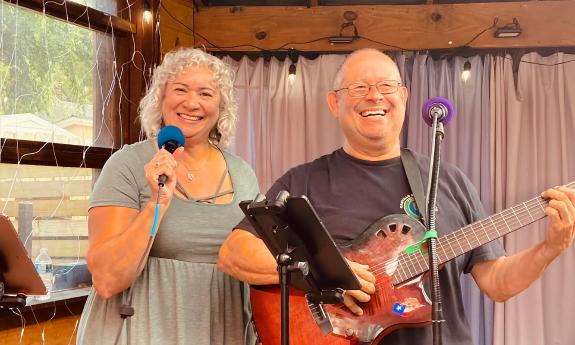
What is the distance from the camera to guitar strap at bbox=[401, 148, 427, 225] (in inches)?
73.5

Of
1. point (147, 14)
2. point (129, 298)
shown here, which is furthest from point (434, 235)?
point (147, 14)

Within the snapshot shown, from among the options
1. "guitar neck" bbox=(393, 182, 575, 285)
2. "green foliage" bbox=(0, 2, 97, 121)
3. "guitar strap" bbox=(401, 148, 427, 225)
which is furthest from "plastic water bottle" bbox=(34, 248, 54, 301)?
"guitar neck" bbox=(393, 182, 575, 285)

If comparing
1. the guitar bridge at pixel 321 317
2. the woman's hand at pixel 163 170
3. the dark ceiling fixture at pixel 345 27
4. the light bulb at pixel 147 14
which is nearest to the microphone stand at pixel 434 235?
the guitar bridge at pixel 321 317

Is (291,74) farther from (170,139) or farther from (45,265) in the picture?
(170,139)

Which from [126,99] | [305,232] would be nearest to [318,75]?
[126,99]

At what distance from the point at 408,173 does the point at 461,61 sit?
2304 mm

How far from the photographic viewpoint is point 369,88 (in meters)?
1.97

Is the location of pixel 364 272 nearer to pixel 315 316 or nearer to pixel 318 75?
pixel 315 316

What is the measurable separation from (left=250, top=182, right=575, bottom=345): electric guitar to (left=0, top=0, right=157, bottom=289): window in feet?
5.00

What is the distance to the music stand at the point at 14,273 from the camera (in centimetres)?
177

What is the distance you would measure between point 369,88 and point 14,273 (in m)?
1.19

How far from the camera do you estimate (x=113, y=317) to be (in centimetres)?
182

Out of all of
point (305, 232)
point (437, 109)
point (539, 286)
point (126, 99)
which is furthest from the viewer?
point (539, 286)

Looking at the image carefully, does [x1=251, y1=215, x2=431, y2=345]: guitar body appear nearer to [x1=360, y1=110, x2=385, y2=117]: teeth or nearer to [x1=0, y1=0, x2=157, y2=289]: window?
[x1=360, y1=110, x2=385, y2=117]: teeth
